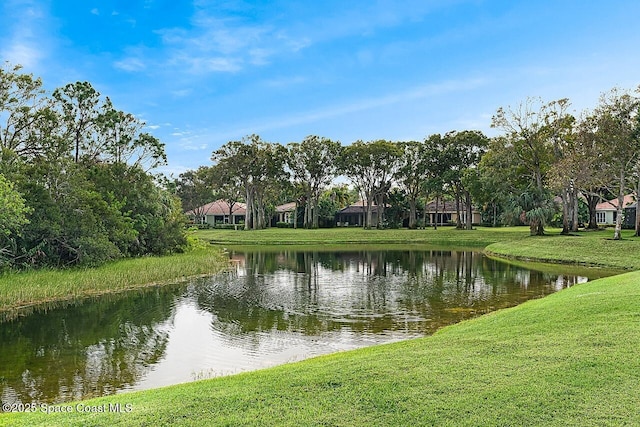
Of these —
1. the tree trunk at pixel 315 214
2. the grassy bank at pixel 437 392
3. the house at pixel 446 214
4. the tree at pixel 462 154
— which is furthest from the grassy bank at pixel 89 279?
the house at pixel 446 214

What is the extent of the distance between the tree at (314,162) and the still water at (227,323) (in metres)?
43.9

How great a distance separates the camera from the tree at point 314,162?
70.4 meters

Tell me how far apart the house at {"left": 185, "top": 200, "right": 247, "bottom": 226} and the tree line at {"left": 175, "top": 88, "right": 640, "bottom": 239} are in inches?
70.7

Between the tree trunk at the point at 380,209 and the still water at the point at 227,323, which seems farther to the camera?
the tree trunk at the point at 380,209

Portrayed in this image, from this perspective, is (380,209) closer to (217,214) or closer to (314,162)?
(314,162)

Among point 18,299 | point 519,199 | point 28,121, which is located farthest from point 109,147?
point 519,199

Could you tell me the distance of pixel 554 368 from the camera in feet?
21.0

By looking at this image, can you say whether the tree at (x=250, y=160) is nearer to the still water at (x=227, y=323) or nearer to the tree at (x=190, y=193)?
the tree at (x=190, y=193)

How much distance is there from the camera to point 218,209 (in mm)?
94188

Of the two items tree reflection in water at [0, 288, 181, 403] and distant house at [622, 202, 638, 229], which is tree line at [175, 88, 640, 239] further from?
tree reflection in water at [0, 288, 181, 403]

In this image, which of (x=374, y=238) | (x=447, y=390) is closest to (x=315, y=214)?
(x=374, y=238)

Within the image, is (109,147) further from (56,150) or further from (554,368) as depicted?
(554,368)

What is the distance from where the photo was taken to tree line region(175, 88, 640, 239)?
120ft

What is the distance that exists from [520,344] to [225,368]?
6186 mm
